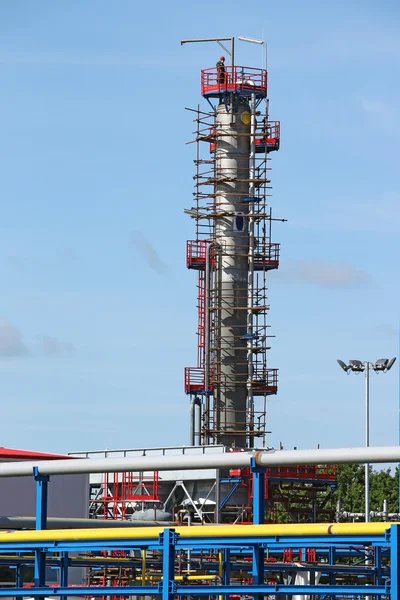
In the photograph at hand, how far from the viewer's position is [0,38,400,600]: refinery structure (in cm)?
1825

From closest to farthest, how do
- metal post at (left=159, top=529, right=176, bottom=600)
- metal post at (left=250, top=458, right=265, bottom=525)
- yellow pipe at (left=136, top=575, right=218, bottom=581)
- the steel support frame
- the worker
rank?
the steel support frame < metal post at (left=159, top=529, right=176, bottom=600) < metal post at (left=250, top=458, right=265, bottom=525) < yellow pipe at (left=136, top=575, right=218, bottom=581) < the worker

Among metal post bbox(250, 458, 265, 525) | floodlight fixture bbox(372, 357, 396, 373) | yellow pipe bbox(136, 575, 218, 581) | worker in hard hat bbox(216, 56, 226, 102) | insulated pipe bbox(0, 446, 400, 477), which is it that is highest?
worker in hard hat bbox(216, 56, 226, 102)

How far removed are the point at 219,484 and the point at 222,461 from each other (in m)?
31.3

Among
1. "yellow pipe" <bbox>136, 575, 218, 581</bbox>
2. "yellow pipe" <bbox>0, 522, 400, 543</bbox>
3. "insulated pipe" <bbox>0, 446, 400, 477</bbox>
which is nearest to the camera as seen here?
"yellow pipe" <bbox>0, 522, 400, 543</bbox>

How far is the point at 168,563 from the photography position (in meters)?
17.3

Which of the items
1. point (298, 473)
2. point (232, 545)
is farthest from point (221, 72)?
point (232, 545)

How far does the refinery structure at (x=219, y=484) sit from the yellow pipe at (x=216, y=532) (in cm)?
2

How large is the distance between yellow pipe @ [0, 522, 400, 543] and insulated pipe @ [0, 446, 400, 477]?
6.60 ft

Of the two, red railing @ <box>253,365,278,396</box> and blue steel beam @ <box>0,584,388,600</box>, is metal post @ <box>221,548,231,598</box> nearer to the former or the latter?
blue steel beam @ <box>0,584,388,600</box>

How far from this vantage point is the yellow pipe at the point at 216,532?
54.0 feet

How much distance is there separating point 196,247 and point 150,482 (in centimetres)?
1426

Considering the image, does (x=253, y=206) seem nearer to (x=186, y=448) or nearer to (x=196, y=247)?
(x=196, y=247)

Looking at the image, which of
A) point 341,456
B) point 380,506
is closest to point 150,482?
point 341,456

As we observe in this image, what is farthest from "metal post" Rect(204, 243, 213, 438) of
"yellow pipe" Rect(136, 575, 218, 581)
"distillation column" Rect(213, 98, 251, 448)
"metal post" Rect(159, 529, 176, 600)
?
"metal post" Rect(159, 529, 176, 600)
